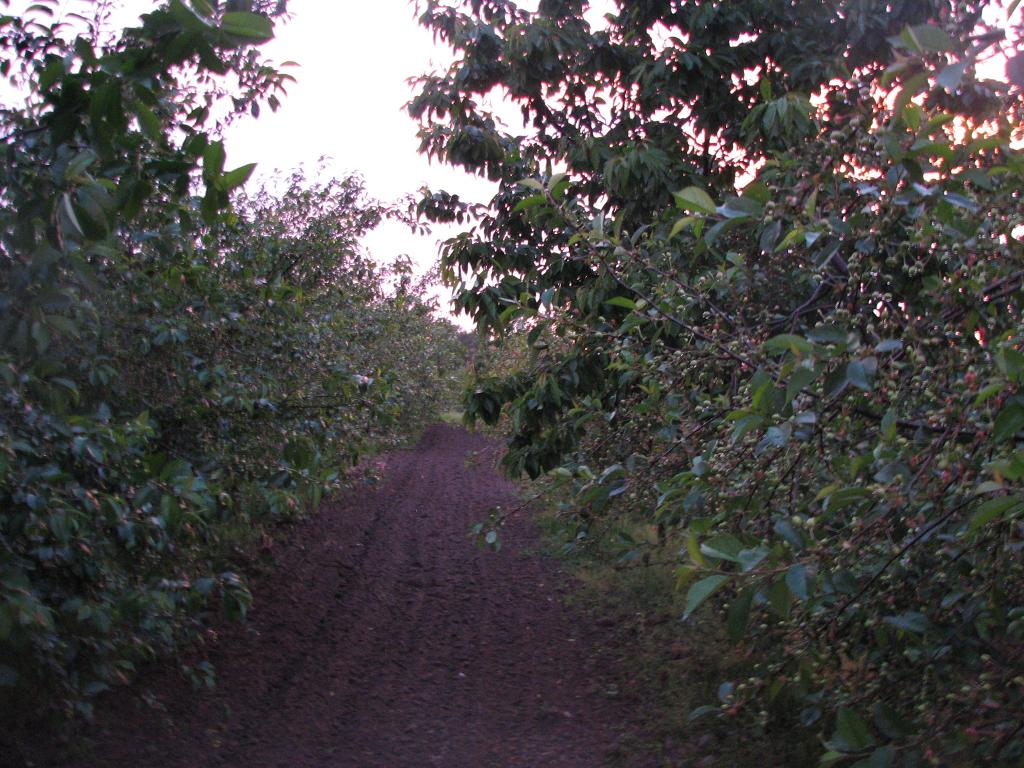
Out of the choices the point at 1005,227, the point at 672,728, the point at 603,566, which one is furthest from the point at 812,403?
the point at 603,566

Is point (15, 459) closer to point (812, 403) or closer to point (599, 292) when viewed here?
point (812, 403)

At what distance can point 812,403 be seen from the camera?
2.88 m

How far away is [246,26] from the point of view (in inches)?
94.2

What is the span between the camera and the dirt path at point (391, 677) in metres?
5.15

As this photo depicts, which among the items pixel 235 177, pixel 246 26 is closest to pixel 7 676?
pixel 235 177

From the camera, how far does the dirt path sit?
5152 millimetres

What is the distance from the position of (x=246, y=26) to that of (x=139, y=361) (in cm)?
375

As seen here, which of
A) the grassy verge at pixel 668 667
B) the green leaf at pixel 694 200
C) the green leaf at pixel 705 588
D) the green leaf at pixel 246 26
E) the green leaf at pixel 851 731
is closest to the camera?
the green leaf at pixel 705 588

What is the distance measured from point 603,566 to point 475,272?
3950 millimetres

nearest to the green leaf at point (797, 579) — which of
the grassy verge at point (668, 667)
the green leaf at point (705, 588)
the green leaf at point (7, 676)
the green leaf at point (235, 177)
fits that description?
the green leaf at point (705, 588)

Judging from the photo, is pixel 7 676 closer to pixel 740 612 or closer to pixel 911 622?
pixel 740 612

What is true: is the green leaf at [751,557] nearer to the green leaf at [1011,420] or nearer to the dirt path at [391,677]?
the green leaf at [1011,420]

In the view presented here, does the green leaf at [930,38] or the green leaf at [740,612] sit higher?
the green leaf at [930,38]

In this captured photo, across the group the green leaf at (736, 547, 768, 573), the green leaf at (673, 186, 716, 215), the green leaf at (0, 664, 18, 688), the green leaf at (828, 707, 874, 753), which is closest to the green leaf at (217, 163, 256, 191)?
the green leaf at (673, 186, 716, 215)
